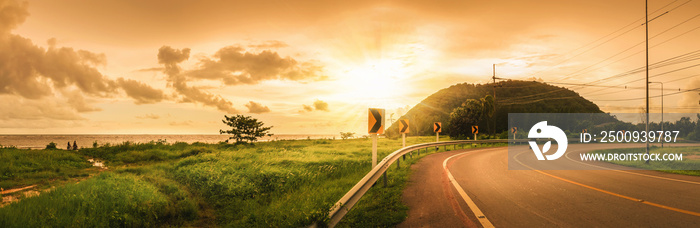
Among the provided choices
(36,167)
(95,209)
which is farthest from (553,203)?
(36,167)

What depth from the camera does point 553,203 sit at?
6.64 metres

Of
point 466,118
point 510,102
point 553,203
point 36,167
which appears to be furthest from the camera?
point 510,102

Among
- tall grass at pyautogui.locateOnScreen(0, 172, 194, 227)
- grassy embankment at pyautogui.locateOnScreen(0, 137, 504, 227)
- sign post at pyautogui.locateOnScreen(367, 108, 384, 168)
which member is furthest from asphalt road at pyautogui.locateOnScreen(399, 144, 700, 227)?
tall grass at pyautogui.locateOnScreen(0, 172, 194, 227)

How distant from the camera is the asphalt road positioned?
17.2 feet

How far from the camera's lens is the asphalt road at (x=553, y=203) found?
5242 mm

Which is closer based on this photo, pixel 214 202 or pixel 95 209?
pixel 95 209

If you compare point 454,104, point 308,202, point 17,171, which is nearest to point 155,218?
point 308,202

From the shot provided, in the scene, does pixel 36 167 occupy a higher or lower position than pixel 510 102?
lower

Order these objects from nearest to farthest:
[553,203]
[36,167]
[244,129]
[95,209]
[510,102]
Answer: [553,203], [95,209], [36,167], [244,129], [510,102]

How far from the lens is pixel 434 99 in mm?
191125

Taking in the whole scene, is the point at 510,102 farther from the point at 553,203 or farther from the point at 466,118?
the point at 553,203

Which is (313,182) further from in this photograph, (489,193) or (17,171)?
(17,171)

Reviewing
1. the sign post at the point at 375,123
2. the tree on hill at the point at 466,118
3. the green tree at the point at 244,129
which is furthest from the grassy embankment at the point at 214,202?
the tree on hill at the point at 466,118

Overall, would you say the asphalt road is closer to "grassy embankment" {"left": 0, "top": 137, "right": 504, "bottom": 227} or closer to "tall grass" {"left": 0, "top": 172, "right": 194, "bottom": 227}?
"grassy embankment" {"left": 0, "top": 137, "right": 504, "bottom": 227}
